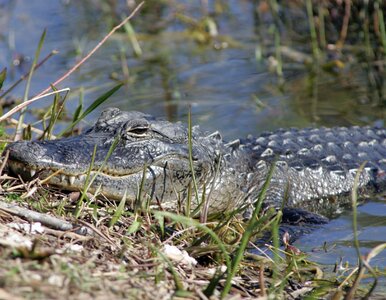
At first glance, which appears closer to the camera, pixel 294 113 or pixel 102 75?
pixel 294 113

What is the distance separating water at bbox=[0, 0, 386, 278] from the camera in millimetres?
7883

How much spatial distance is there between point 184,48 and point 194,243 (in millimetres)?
6573

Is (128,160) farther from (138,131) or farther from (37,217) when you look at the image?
(37,217)

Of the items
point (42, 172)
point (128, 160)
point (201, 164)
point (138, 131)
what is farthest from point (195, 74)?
point (42, 172)

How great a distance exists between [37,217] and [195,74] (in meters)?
5.81

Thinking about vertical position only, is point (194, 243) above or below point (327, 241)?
above

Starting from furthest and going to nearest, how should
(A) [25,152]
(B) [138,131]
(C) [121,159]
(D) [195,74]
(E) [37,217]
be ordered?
(D) [195,74] → (B) [138,131] → (C) [121,159] → (A) [25,152] → (E) [37,217]

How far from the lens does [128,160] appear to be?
4816mm

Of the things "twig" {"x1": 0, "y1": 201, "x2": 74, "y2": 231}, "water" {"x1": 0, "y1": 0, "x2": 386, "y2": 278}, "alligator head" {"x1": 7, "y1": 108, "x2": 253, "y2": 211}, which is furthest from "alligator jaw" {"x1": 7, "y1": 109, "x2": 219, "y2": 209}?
"water" {"x1": 0, "y1": 0, "x2": 386, "y2": 278}

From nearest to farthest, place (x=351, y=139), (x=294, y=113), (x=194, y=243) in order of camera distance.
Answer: (x=194, y=243) < (x=351, y=139) < (x=294, y=113)

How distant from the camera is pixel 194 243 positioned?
3871 millimetres

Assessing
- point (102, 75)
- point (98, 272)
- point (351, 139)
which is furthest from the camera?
point (102, 75)

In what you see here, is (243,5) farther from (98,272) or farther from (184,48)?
(98,272)

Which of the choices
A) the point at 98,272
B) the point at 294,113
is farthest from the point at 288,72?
the point at 98,272
